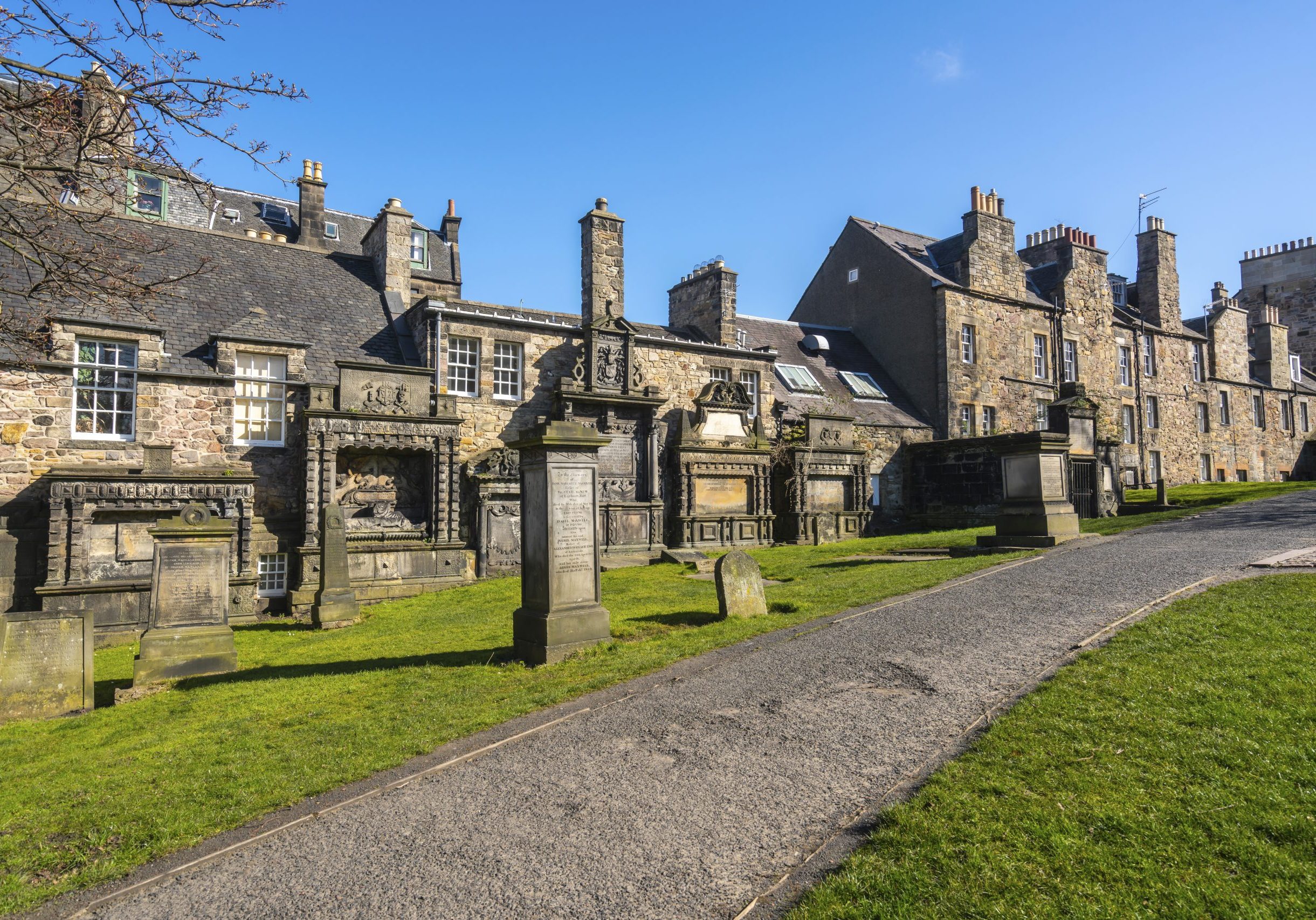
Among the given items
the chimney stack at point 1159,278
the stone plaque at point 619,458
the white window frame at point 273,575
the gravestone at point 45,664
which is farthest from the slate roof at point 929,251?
the gravestone at point 45,664

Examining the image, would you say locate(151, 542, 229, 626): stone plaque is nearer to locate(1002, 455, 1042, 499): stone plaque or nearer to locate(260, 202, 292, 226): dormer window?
locate(1002, 455, 1042, 499): stone plaque

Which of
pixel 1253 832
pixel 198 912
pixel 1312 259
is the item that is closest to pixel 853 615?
pixel 1253 832

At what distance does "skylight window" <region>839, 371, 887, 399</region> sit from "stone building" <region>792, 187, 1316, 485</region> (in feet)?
4.80

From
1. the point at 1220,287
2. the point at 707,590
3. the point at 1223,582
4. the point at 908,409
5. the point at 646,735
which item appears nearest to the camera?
the point at 646,735

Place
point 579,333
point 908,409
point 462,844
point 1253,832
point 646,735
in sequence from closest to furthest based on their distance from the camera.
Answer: point 1253,832, point 462,844, point 646,735, point 579,333, point 908,409

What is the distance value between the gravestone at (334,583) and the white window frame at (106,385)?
18.3 feet

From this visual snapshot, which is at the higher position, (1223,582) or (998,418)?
(998,418)

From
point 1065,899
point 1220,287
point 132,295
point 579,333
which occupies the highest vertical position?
point 1220,287

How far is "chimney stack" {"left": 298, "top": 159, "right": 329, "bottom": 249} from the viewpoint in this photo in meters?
26.0

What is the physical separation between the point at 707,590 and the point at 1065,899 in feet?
32.3

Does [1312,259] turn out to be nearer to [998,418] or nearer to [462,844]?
[998,418]

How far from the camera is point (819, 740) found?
5.55m

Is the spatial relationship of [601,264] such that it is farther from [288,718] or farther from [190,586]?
[288,718]

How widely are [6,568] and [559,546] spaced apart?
11.4 metres
